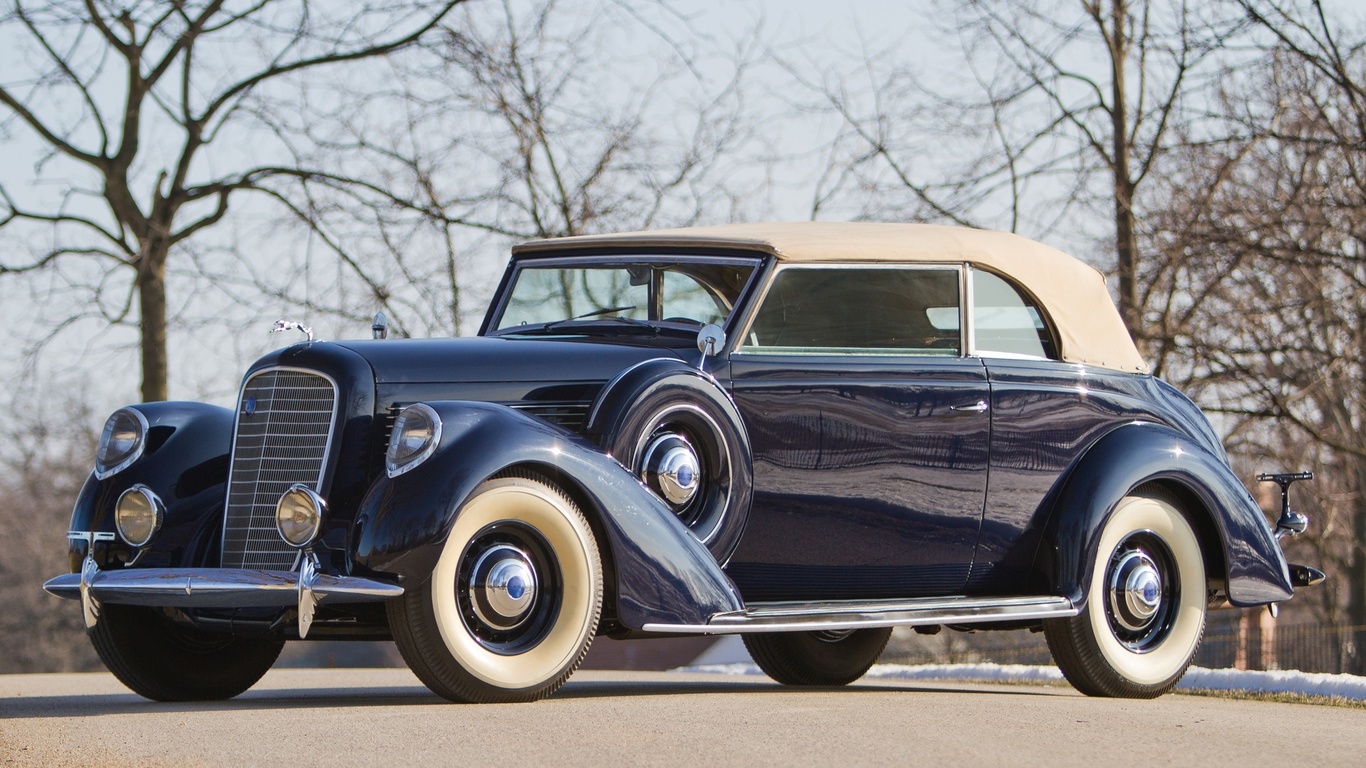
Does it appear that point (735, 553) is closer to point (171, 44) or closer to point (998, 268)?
point (998, 268)

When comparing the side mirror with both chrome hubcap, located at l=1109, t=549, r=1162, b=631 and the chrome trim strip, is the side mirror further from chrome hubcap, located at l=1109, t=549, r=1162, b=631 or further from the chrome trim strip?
chrome hubcap, located at l=1109, t=549, r=1162, b=631

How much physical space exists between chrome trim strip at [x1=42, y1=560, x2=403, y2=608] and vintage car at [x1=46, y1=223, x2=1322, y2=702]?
0.01 m

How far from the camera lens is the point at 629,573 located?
19.1ft

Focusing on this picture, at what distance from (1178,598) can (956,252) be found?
1.90m

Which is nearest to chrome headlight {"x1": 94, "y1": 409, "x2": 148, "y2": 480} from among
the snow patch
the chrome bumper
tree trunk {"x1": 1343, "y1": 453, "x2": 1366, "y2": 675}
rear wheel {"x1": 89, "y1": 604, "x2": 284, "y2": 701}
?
rear wheel {"x1": 89, "y1": 604, "x2": 284, "y2": 701}

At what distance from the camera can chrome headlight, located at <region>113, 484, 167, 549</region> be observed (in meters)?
6.51

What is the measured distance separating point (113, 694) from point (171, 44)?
347 inches

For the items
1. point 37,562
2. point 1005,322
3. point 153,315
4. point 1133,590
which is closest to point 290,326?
point 1005,322

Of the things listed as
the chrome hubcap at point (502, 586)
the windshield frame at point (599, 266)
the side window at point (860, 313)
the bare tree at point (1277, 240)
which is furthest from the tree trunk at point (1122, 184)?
the chrome hubcap at point (502, 586)

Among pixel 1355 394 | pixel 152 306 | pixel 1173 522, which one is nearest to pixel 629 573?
pixel 1173 522

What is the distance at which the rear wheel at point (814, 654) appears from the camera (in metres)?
8.34

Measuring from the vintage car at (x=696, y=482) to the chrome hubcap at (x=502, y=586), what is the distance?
0.04ft

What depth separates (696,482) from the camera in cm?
630

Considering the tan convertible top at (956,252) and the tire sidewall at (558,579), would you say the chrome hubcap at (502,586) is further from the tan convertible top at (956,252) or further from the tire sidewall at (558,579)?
the tan convertible top at (956,252)
